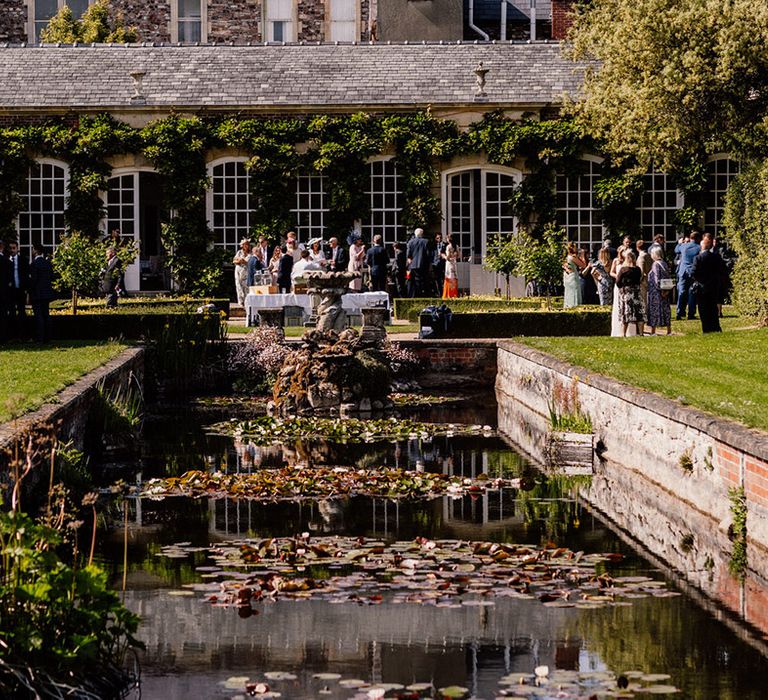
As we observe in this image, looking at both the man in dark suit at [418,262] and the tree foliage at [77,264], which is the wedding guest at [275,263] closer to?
the man in dark suit at [418,262]

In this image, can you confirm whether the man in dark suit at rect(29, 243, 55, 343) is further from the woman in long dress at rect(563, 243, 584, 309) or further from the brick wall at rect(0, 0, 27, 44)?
the brick wall at rect(0, 0, 27, 44)

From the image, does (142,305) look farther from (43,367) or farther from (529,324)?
→ (43,367)

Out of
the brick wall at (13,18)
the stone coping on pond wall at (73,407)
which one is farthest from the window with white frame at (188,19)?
the stone coping on pond wall at (73,407)

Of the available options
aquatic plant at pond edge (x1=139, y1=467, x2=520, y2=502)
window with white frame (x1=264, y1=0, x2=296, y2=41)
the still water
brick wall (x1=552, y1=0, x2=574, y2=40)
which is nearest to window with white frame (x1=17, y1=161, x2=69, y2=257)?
window with white frame (x1=264, y1=0, x2=296, y2=41)

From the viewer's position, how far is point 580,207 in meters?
30.7

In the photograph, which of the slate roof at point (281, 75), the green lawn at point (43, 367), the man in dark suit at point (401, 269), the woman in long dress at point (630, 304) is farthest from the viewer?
the slate roof at point (281, 75)

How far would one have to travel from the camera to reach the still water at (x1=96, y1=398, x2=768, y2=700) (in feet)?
21.8

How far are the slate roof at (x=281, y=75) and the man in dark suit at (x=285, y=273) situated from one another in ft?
15.6

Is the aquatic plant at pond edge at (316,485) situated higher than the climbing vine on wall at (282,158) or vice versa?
the climbing vine on wall at (282,158)

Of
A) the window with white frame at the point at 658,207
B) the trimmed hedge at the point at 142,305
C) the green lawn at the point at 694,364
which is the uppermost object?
the window with white frame at the point at 658,207

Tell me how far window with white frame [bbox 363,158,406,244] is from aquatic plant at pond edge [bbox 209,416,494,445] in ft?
48.3

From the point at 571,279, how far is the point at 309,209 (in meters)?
6.96

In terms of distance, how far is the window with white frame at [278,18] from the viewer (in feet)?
137

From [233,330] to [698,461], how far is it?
1394cm
